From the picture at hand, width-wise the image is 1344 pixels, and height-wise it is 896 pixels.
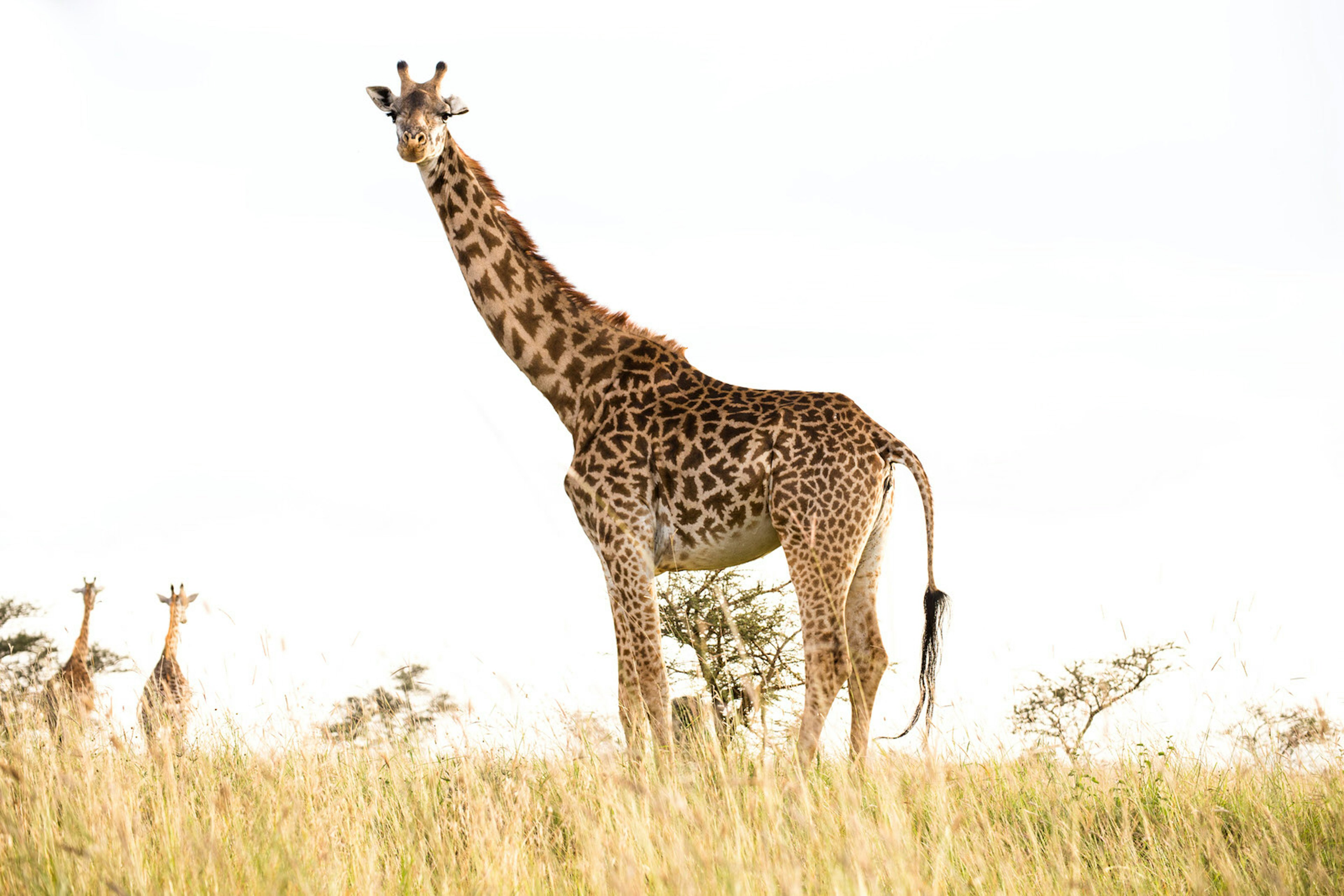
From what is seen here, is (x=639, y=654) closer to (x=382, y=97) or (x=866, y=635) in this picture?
(x=866, y=635)

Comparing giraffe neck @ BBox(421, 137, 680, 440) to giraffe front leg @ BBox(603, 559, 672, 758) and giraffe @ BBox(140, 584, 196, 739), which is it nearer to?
giraffe front leg @ BBox(603, 559, 672, 758)

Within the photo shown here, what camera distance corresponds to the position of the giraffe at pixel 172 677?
1127 centimetres

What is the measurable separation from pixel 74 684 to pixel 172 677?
1.05m

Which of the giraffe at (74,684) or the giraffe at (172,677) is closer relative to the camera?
the giraffe at (74,684)

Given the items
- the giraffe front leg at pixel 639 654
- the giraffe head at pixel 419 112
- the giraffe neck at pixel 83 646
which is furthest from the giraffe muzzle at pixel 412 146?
the giraffe neck at pixel 83 646

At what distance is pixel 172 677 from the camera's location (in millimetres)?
13516

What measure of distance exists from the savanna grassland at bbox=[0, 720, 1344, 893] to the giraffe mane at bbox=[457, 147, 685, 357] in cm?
331

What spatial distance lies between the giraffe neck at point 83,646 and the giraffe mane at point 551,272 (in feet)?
26.8

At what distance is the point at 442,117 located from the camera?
28.6ft

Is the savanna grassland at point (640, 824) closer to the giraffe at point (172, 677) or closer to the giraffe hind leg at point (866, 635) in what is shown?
the giraffe hind leg at point (866, 635)

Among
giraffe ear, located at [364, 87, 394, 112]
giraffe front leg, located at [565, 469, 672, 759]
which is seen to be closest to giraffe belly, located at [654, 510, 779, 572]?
giraffe front leg, located at [565, 469, 672, 759]

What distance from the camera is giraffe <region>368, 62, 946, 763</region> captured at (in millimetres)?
7734

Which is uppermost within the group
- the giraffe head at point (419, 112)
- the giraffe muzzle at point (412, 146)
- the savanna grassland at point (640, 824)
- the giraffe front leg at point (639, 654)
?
the giraffe head at point (419, 112)

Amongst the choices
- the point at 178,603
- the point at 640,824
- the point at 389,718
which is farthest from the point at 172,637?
the point at 640,824
